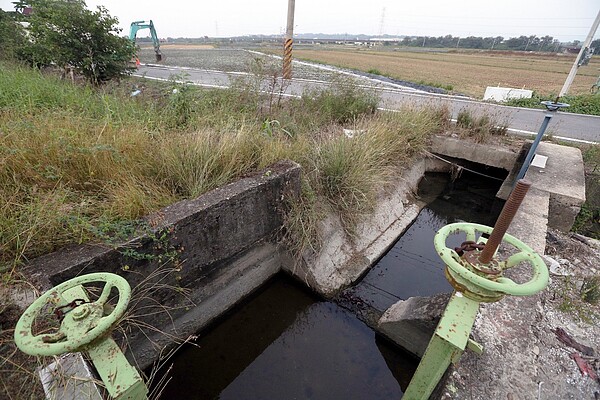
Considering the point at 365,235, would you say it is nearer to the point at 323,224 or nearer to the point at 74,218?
the point at 323,224

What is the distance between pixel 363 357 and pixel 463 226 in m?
1.81

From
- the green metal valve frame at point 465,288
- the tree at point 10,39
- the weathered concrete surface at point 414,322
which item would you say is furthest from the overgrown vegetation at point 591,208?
the tree at point 10,39

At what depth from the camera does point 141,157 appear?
278 centimetres

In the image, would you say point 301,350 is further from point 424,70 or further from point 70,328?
point 424,70

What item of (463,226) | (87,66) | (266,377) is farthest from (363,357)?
(87,66)

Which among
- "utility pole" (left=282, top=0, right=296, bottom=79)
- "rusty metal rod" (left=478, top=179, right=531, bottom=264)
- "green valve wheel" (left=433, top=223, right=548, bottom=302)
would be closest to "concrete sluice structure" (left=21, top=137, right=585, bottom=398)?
"green valve wheel" (left=433, top=223, right=548, bottom=302)

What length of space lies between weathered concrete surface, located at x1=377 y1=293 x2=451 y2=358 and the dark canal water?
0.44 feet

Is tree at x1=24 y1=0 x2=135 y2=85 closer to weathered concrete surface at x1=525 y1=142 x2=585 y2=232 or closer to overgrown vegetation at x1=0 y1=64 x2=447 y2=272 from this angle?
overgrown vegetation at x1=0 y1=64 x2=447 y2=272

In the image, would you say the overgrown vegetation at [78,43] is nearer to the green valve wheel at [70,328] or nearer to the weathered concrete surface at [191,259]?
the weathered concrete surface at [191,259]

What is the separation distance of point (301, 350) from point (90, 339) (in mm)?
2075

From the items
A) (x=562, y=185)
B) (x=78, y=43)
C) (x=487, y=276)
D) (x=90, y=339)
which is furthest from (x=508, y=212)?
(x=78, y=43)

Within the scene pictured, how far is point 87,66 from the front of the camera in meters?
5.69

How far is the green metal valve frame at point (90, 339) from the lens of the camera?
3.22 feet

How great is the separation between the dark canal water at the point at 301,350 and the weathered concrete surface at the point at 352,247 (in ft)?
0.57
